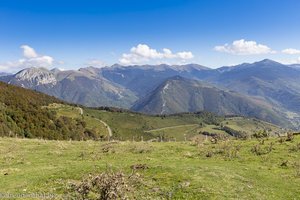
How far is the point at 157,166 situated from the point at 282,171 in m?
11.5

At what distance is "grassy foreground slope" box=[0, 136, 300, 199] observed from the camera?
22.8 m

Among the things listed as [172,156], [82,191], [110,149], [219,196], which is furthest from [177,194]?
[110,149]

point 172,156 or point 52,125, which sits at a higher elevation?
point 172,156

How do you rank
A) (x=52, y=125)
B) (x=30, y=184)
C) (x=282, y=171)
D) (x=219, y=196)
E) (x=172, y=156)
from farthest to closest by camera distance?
(x=52, y=125) → (x=172, y=156) → (x=282, y=171) → (x=30, y=184) → (x=219, y=196)

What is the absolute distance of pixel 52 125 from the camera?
198m

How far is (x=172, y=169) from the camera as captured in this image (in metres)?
27.5

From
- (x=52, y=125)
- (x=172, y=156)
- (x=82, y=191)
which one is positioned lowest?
(x=52, y=125)

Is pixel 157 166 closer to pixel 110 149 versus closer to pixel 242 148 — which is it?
pixel 110 149

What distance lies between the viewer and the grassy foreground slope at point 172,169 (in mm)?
22797

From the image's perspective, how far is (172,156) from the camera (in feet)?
118

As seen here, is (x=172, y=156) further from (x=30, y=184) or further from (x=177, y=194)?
(x=30, y=184)

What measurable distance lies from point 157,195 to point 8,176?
1386 centimetres

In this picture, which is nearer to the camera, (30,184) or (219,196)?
(219,196)

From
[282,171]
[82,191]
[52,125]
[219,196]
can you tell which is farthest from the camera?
[52,125]
